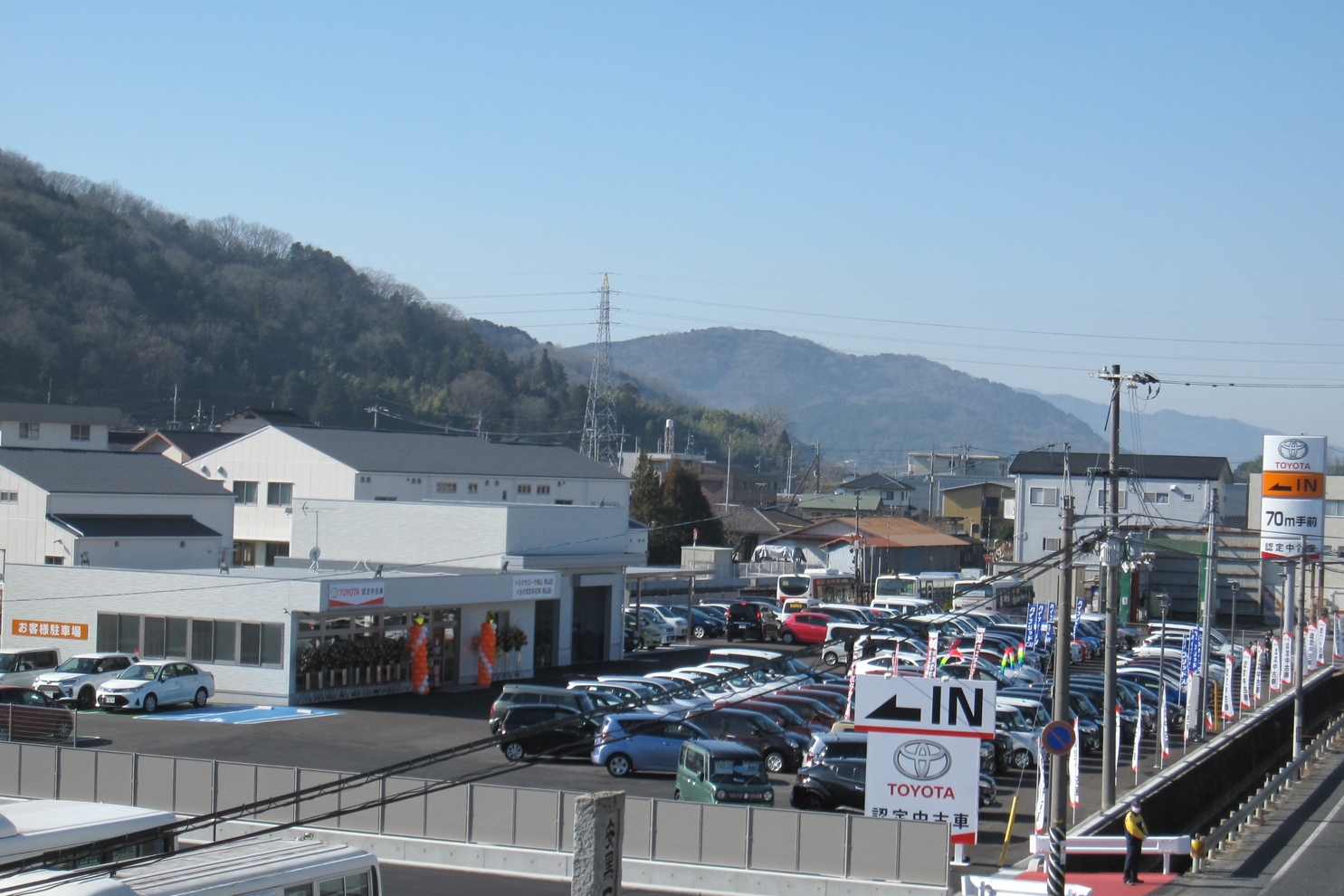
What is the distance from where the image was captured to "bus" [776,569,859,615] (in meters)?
52.9

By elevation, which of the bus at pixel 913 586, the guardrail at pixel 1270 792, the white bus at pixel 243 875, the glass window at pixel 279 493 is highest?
the glass window at pixel 279 493

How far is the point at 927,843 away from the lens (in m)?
16.0

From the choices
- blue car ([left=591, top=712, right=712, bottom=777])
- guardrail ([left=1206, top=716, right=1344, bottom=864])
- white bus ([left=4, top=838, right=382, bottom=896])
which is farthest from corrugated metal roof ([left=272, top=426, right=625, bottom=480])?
white bus ([left=4, top=838, right=382, bottom=896])

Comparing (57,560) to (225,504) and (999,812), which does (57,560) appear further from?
(999,812)

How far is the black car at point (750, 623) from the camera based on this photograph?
48.7 meters

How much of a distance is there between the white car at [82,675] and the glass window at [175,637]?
136cm

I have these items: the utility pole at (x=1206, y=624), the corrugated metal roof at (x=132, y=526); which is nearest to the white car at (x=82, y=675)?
the corrugated metal roof at (x=132, y=526)

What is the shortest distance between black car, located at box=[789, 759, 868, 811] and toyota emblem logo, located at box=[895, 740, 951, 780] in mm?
3556

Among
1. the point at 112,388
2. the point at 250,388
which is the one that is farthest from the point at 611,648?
the point at 250,388

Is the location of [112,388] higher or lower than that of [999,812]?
higher

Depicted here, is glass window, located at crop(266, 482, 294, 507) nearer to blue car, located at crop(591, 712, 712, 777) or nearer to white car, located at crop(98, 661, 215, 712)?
white car, located at crop(98, 661, 215, 712)

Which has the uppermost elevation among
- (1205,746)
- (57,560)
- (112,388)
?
(112,388)

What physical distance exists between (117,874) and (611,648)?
3153 centimetres

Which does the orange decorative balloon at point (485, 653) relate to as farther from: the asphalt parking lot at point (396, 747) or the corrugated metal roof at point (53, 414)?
the corrugated metal roof at point (53, 414)
